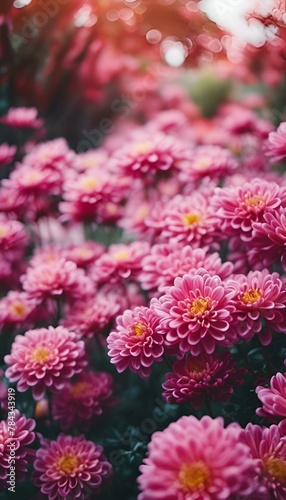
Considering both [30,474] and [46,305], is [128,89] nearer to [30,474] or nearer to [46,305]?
[46,305]

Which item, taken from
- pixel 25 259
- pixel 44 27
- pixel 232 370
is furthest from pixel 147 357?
pixel 44 27

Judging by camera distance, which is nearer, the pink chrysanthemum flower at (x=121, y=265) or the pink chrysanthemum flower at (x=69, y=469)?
A: the pink chrysanthemum flower at (x=69, y=469)

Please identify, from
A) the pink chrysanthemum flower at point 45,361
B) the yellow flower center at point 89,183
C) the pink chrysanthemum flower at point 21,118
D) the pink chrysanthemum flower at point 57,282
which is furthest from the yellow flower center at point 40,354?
the pink chrysanthemum flower at point 21,118

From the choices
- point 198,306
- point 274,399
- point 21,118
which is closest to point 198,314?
point 198,306

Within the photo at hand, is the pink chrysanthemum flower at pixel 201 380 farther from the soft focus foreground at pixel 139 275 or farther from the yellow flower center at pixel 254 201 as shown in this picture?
the yellow flower center at pixel 254 201

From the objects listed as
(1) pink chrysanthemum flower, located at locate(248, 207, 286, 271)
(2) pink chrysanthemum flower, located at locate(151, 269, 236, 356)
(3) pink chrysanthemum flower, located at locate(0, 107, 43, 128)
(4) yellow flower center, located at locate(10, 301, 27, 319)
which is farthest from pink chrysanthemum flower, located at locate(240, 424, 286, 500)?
(3) pink chrysanthemum flower, located at locate(0, 107, 43, 128)

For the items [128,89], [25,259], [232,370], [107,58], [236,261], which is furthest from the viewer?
[128,89]
